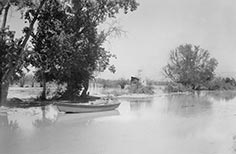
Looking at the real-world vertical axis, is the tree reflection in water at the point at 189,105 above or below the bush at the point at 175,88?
below

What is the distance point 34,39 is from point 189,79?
145ft

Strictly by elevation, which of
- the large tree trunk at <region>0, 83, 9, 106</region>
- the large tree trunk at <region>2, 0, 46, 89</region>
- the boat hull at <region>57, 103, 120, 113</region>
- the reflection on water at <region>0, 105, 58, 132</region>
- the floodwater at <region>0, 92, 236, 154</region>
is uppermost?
the large tree trunk at <region>2, 0, 46, 89</region>

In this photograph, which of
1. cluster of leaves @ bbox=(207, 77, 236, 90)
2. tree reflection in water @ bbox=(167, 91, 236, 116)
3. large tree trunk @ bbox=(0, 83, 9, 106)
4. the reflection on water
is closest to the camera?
the reflection on water

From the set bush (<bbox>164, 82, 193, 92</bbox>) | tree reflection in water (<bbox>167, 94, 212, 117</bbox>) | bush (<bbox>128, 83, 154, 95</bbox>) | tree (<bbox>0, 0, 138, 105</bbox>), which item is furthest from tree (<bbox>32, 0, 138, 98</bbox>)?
bush (<bbox>164, 82, 193, 92</bbox>)

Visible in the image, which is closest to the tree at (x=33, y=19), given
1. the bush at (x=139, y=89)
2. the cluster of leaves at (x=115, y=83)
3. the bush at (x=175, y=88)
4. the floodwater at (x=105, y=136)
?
the floodwater at (x=105, y=136)

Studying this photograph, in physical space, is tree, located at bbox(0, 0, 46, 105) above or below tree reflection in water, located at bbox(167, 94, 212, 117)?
above

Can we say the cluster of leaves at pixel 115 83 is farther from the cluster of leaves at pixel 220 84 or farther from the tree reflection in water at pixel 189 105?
the cluster of leaves at pixel 220 84

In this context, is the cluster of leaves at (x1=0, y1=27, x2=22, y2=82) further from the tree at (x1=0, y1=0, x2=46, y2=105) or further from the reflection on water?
the reflection on water

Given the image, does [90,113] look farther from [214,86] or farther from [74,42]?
[214,86]

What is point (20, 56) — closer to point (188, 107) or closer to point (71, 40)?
point (71, 40)

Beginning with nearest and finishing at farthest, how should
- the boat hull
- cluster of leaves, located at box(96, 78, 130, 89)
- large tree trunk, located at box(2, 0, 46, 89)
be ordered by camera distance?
the boat hull → large tree trunk, located at box(2, 0, 46, 89) → cluster of leaves, located at box(96, 78, 130, 89)

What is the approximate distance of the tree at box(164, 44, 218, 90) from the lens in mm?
59812

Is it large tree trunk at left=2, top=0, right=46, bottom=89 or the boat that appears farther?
large tree trunk at left=2, top=0, right=46, bottom=89

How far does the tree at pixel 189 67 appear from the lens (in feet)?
196
